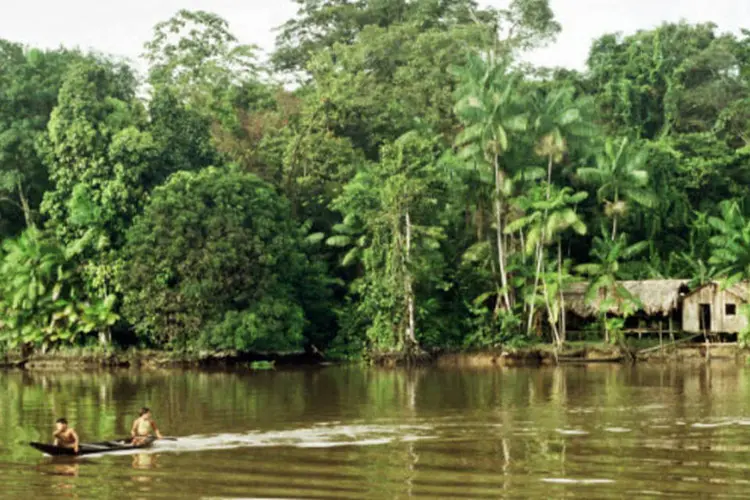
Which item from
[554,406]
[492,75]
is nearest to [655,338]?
[492,75]

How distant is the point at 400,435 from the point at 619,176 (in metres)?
19.8

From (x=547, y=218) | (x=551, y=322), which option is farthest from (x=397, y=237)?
(x=551, y=322)

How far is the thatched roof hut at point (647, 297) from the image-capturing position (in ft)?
122

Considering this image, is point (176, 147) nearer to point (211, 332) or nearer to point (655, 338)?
point (211, 332)

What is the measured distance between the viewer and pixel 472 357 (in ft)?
122

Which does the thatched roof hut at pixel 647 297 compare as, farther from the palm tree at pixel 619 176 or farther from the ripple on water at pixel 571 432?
the ripple on water at pixel 571 432

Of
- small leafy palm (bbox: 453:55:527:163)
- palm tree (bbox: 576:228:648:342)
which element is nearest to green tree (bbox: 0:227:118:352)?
small leafy palm (bbox: 453:55:527:163)

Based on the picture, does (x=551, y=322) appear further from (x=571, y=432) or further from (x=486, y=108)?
(x=571, y=432)

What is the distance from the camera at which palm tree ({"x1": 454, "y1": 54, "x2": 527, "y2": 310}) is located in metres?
37.2

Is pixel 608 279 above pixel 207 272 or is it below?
below

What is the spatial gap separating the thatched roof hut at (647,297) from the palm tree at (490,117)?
6.41 ft

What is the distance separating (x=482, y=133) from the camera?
37469 mm

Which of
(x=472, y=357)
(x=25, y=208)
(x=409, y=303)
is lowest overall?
(x=472, y=357)

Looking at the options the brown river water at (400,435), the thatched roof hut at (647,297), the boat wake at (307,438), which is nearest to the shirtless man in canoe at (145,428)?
the boat wake at (307,438)
